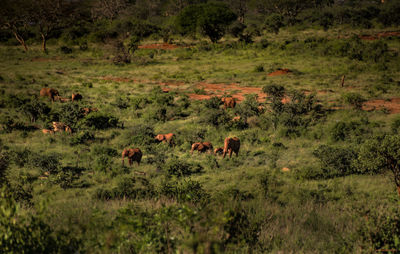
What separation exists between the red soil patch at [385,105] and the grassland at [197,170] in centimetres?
27

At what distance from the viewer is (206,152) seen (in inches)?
481

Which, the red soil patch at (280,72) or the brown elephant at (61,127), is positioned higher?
the red soil patch at (280,72)

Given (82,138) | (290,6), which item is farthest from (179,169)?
(290,6)

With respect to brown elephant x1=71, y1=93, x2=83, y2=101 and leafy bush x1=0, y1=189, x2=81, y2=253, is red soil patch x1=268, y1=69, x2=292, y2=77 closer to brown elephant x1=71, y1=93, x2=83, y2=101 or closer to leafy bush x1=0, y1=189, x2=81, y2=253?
brown elephant x1=71, y1=93, x2=83, y2=101

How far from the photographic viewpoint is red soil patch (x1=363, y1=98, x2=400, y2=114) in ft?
53.9

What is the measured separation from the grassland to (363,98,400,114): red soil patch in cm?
27

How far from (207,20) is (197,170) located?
3942 cm

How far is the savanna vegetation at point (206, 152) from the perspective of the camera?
12.6 ft

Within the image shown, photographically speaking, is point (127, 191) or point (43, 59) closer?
point (127, 191)

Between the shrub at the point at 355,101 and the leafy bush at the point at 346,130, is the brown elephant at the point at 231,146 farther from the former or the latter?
the shrub at the point at 355,101

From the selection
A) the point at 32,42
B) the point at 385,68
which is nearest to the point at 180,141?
the point at 385,68

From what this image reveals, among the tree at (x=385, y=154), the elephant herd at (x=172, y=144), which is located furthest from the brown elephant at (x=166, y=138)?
the tree at (x=385, y=154)

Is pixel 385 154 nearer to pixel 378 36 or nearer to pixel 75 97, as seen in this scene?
pixel 75 97

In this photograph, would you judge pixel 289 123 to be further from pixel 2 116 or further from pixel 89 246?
pixel 2 116
